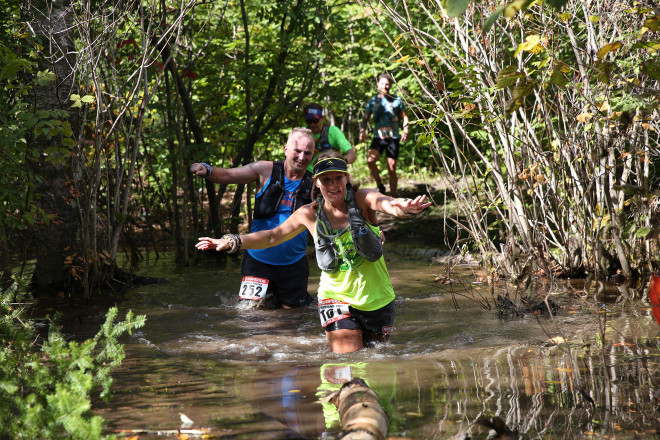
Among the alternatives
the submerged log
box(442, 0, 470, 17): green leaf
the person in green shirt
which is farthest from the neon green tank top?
the person in green shirt

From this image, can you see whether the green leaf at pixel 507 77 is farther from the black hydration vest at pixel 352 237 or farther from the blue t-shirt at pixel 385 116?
the blue t-shirt at pixel 385 116

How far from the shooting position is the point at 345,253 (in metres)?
4.91

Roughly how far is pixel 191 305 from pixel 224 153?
12.2ft

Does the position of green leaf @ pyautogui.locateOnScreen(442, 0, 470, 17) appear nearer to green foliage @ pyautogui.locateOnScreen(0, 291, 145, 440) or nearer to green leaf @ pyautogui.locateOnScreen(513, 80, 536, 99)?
green leaf @ pyautogui.locateOnScreen(513, 80, 536, 99)

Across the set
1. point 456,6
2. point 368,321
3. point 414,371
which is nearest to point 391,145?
point 368,321

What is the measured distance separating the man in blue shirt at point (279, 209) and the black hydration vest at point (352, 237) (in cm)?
161

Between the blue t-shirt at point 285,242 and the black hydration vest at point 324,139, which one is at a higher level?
the black hydration vest at point 324,139

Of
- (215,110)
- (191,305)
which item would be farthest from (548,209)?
(215,110)

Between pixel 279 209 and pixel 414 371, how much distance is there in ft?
8.90

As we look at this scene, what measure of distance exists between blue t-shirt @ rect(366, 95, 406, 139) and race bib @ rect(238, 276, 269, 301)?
→ 590cm

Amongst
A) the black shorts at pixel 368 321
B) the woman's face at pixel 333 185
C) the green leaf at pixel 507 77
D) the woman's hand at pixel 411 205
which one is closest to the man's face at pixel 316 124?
the woman's face at pixel 333 185

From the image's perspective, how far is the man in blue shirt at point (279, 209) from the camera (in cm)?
657

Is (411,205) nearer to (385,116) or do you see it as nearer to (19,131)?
(19,131)

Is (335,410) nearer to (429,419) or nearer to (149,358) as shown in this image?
(429,419)
